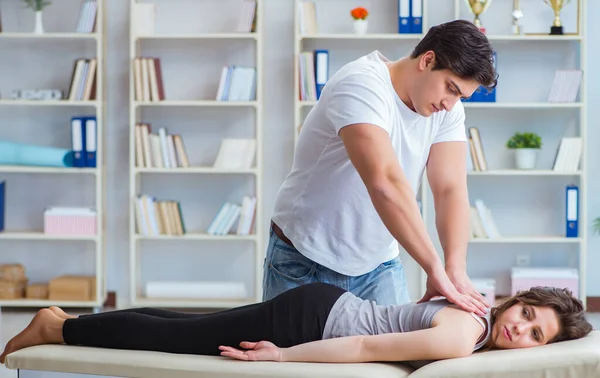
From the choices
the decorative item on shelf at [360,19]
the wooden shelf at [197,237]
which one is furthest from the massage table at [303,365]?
the decorative item on shelf at [360,19]

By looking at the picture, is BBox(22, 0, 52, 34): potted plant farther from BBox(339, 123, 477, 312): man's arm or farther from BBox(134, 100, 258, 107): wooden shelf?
BBox(339, 123, 477, 312): man's arm

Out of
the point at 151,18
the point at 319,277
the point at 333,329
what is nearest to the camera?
the point at 333,329

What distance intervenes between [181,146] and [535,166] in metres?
1.96

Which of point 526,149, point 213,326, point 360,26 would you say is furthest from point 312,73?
point 213,326

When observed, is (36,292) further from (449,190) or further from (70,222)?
(449,190)

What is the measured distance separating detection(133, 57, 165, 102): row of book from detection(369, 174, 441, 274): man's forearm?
2.92m

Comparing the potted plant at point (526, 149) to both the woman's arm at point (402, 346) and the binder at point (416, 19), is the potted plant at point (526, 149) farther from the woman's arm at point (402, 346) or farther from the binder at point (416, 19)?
the woman's arm at point (402, 346)

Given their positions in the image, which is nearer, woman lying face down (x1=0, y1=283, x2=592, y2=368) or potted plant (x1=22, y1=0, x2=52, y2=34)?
woman lying face down (x1=0, y1=283, x2=592, y2=368)

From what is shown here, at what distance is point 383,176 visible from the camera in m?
1.78

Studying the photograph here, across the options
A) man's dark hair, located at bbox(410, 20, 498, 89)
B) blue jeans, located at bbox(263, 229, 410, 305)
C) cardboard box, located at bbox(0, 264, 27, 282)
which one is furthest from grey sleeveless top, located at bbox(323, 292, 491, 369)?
cardboard box, located at bbox(0, 264, 27, 282)

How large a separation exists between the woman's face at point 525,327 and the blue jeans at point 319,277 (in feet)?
0.94

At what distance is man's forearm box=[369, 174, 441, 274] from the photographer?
179 centimetres

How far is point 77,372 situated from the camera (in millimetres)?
1945

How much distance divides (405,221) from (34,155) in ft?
10.5
